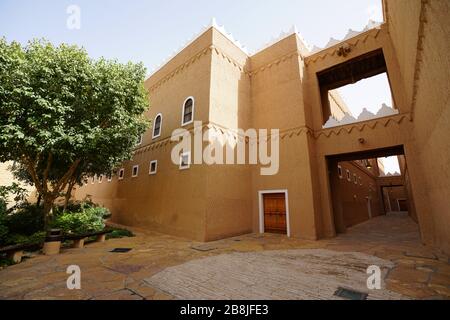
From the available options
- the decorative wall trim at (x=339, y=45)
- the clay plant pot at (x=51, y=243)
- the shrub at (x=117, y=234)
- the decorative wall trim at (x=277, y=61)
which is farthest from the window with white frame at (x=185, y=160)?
the decorative wall trim at (x=339, y=45)

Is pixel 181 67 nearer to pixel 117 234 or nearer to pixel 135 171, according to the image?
pixel 135 171

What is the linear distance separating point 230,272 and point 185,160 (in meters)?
6.72

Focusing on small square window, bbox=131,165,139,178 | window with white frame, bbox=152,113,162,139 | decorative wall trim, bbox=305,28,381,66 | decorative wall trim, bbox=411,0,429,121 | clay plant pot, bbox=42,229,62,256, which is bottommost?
clay plant pot, bbox=42,229,62,256

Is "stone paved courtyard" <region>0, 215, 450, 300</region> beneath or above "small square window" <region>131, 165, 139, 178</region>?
beneath

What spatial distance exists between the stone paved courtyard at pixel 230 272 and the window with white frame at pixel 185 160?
391cm

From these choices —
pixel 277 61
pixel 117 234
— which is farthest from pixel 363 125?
pixel 117 234

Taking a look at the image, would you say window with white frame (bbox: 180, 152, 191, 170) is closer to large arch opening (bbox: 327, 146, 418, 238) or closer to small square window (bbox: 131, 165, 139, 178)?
small square window (bbox: 131, 165, 139, 178)

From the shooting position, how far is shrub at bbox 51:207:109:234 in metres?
8.92

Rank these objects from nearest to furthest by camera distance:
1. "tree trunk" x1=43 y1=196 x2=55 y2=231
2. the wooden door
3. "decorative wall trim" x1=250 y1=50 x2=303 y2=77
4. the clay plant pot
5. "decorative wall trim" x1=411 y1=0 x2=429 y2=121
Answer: "decorative wall trim" x1=411 y1=0 x2=429 y2=121 < the clay plant pot < "tree trunk" x1=43 y1=196 x2=55 y2=231 < the wooden door < "decorative wall trim" x1=250 y1=50 x2=303 y2=77

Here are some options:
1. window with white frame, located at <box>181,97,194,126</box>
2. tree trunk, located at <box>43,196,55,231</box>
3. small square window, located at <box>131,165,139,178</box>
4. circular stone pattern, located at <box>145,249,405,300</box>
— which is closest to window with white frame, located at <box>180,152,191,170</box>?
window with white frame, located at <box>181,97,194,126</box>

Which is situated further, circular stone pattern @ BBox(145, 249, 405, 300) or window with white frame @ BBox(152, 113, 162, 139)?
window with white frame @ BBox(152, 113, 162, 139)

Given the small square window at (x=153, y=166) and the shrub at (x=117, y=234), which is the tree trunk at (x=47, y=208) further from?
the small square window at (x=153, y=166)

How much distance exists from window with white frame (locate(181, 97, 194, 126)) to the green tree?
6.99 ft
